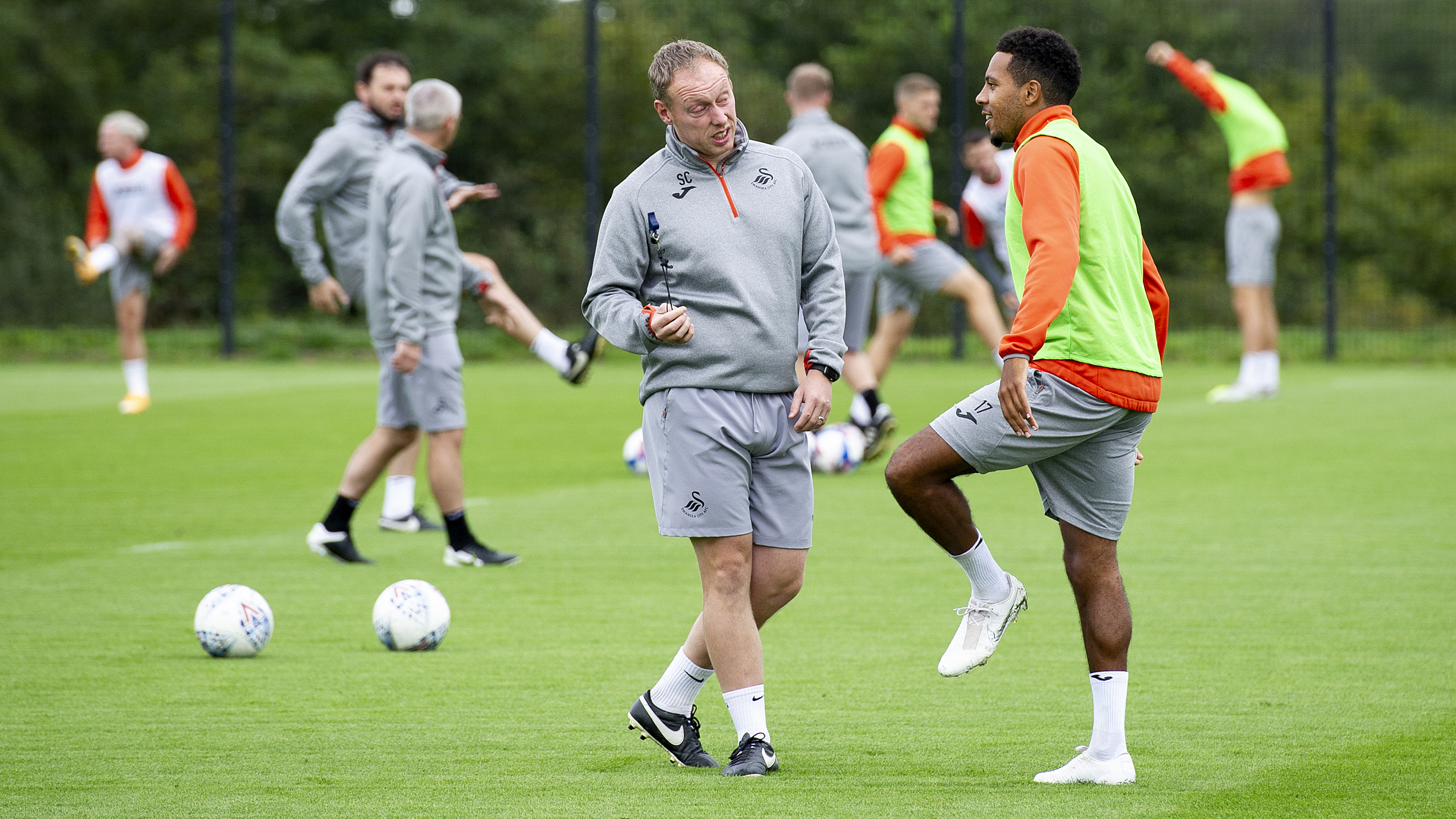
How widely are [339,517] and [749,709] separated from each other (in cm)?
374

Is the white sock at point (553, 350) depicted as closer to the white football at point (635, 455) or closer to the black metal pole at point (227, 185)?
the white football at point (635, 455)

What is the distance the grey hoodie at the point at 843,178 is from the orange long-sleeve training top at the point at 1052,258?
22.3 feet

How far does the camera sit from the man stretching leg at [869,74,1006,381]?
450 inches

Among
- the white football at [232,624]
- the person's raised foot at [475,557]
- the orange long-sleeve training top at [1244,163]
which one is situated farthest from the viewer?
the orange long-sleeve training top at [1244,163]

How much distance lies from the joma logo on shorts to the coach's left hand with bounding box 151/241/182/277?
10557mm

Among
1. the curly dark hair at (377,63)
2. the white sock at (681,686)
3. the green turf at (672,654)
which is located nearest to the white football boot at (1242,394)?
the green turf at (672,654)

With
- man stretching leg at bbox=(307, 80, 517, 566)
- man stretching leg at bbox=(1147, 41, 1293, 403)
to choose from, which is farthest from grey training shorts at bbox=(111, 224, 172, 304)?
man stretching leg at bbox=(1147, 41, 1293, 403)

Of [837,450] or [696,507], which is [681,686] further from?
[837,450]

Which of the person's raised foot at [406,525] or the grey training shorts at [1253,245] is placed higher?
the grey training shorts at [1253,245]

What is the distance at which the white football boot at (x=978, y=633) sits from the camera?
13.9ft

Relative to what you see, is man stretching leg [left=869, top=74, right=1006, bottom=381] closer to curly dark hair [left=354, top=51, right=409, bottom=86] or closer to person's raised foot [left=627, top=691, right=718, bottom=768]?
curly dark hair [left=354, top=51, right=409, bottom=86]

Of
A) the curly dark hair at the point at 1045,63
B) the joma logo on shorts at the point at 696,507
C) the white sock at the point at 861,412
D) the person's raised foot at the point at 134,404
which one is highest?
the curly dark hair at the point at 1045,63

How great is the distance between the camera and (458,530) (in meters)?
7.18

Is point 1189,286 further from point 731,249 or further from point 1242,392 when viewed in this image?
point 731,249
